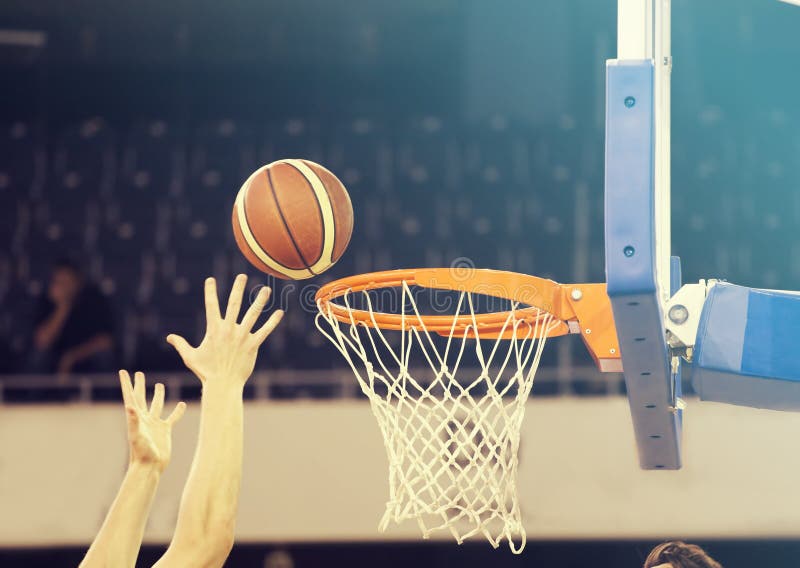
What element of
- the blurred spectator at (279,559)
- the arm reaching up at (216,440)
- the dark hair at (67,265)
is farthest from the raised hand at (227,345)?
the dark hair at (67,265)

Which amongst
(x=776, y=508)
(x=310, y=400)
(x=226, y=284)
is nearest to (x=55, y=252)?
(x=226, y=284)

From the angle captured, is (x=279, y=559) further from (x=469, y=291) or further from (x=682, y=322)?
(x=682, y=322)

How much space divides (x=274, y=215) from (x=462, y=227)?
9.16ft

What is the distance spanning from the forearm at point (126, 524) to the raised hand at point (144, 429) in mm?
16

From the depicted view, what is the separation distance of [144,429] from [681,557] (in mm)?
1649

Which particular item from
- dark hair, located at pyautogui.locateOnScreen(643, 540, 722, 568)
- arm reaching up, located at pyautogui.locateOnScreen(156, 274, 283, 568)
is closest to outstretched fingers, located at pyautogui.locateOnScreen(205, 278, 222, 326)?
arm reaching up, located at pyautogui.locateOnScreen(156, 274, 283, 568)

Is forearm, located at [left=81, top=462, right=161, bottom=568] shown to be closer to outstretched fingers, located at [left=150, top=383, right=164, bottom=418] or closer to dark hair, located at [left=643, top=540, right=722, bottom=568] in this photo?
outstretched fingers, located at [left=150, top=383, right=164, bottom=418]

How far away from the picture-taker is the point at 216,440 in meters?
1.65

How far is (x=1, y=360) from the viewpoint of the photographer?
5078 mm

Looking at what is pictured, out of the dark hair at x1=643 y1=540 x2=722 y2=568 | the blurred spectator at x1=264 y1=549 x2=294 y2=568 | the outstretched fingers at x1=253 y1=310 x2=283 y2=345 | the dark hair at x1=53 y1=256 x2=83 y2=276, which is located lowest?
the blurred spectator at x1=264 y1=549 x2=294 y2=568

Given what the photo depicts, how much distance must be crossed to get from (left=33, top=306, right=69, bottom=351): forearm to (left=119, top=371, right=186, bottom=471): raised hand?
3.46 meters

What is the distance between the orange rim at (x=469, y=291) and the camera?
2184mm

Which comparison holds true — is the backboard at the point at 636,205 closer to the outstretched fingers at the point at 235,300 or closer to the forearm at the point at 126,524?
the outstretched fingers at the point at 235,300

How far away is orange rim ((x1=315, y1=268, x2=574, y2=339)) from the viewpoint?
218 centimetres
